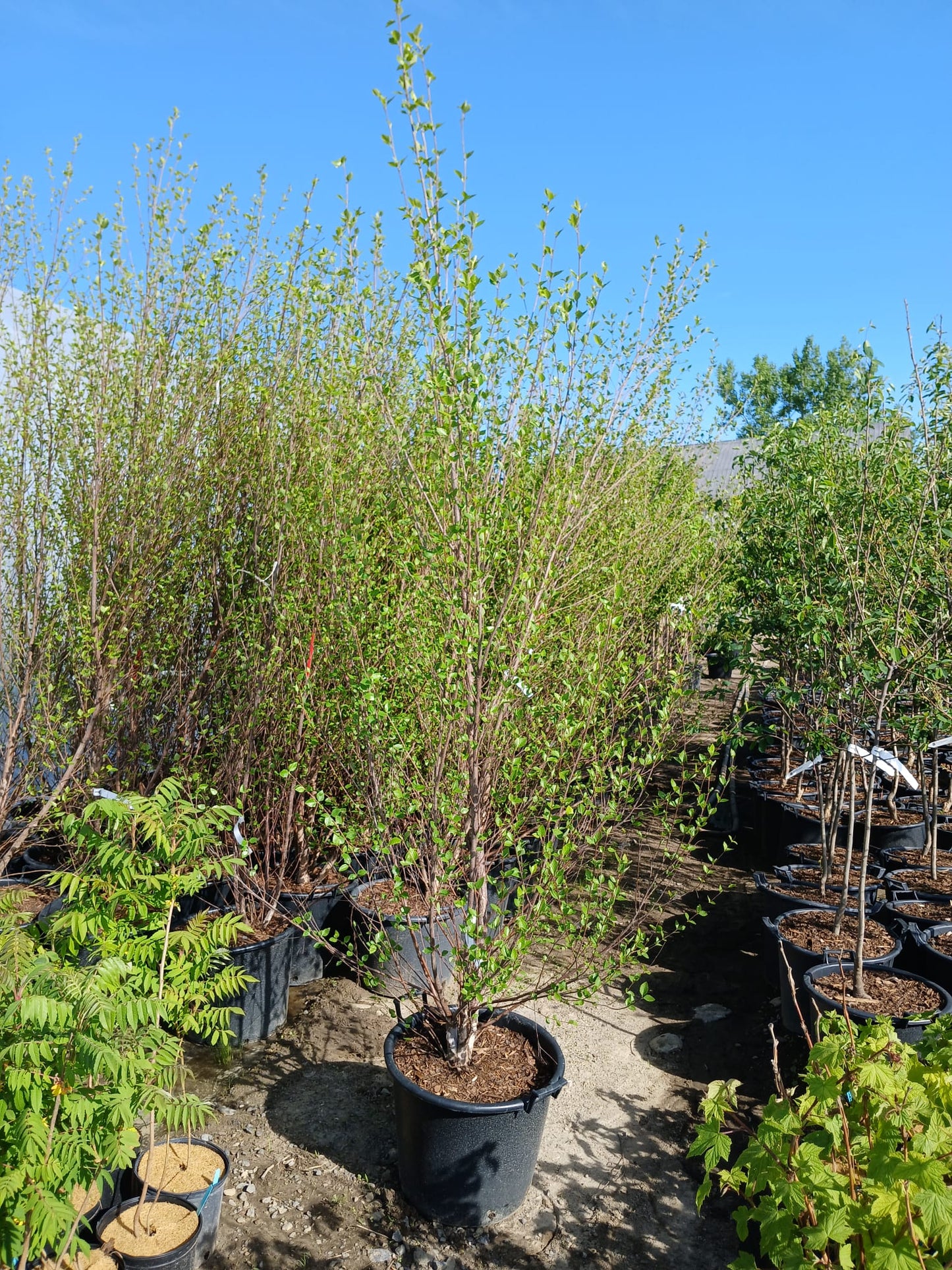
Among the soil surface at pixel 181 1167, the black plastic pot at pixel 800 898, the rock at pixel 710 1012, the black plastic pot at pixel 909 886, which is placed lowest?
the rock at pixel 710 1012

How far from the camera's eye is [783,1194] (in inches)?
70.4

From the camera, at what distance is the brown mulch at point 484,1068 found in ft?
9.73

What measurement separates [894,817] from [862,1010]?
3.10 metres

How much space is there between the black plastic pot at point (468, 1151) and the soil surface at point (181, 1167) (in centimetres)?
61

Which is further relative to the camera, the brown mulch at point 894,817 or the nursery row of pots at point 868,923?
the brown mulch at point 894,817

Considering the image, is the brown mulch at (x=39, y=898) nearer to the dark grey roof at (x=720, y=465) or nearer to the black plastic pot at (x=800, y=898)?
the black plastic pot at (x=800, y=898)

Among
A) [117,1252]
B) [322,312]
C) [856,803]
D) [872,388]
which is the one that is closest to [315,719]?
[322,312]

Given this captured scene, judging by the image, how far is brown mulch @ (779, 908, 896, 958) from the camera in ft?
13.7

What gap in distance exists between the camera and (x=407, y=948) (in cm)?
445

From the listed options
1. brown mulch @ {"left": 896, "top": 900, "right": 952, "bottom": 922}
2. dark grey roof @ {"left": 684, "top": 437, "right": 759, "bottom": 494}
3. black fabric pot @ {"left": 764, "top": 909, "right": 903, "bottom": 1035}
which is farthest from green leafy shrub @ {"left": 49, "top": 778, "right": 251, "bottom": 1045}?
dark grey roof @ {"left": 684, "top": 437, "right": 759, "bottom": 494}

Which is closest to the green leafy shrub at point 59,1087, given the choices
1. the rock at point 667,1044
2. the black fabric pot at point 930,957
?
the rock at point 667,1044

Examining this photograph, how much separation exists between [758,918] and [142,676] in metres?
3.87

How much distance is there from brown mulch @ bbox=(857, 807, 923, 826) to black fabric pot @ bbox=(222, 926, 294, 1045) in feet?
12.8

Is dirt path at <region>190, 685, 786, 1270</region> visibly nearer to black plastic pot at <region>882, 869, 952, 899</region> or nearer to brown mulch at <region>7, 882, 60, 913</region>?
black plastic pot at <region>882, 869, 952, 899</region>
